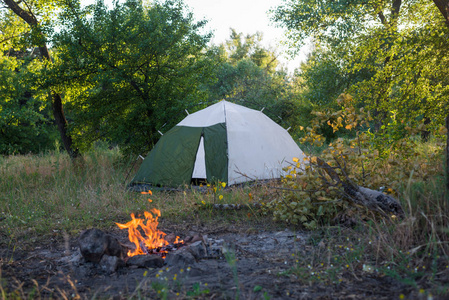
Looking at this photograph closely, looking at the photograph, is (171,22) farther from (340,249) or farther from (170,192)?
(340,249)

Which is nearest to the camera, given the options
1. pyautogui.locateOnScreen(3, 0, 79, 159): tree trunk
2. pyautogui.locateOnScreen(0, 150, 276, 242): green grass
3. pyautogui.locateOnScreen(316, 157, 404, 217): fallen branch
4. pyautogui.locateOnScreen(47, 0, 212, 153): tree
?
pyautogui.locateOnScreen(316, 157, 404, 217): fallen branch

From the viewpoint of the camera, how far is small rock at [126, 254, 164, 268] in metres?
3.66

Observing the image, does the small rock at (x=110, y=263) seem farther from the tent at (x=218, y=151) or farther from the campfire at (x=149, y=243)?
the tent at (x=218, y=151)

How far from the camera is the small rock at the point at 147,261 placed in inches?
144

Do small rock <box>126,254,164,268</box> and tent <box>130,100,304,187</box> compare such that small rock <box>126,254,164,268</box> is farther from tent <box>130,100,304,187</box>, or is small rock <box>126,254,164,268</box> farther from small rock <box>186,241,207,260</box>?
tent <box>130,100,304,187</box>

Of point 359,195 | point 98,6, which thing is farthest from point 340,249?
point 98,6

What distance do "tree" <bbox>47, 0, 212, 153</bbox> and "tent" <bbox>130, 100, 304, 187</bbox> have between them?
2166mm

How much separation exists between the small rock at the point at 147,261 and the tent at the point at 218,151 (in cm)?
421

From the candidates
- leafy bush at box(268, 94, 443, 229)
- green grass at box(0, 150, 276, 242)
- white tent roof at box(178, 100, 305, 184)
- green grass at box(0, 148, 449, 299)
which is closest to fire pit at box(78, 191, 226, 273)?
green grass at box(0, 148, 449, 299)

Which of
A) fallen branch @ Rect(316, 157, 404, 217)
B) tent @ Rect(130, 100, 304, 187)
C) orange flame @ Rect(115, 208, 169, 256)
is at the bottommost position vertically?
orange flame @ Rect(115, 208, 169, 256)

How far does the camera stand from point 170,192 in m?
7.92

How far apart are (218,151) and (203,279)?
5123 mm

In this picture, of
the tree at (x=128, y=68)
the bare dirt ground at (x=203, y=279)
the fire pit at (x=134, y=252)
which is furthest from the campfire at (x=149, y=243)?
the tree at (x=128, y=68)

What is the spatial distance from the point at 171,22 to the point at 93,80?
Answer: 109 inches
